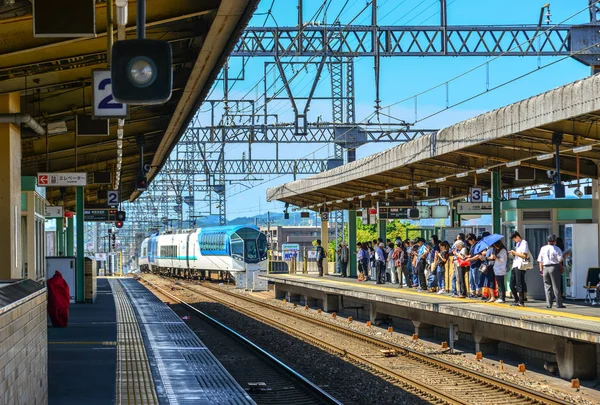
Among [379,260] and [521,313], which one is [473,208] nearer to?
[379,260]

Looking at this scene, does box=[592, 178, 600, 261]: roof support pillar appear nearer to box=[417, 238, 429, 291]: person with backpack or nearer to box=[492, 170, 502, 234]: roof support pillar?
box=[492, 170, 502, 234]: roof support pillar

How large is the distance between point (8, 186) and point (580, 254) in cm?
1098

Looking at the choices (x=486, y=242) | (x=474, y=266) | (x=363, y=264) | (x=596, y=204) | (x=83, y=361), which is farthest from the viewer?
(x=363, y=264)

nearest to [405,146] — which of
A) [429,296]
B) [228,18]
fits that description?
[429,296]

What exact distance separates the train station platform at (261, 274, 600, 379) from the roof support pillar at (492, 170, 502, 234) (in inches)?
74.0

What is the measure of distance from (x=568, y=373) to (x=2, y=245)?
400 inches

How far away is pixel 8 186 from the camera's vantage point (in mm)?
17234

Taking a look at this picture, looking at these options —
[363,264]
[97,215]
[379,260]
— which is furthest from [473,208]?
[97,215]

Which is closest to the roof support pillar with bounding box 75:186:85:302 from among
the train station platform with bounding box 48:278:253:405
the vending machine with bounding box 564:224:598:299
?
the train station platform with bounding box 48:278:253:405

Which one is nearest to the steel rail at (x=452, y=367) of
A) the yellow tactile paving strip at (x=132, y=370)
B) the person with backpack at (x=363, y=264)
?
the yellow tactile paving strip at (x=132, y=370)

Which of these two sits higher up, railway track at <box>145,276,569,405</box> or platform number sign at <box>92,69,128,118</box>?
platform number sign at <box>92,69,128,118</box>

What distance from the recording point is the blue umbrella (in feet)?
56.8

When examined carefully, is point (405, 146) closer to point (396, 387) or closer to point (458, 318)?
point (458, 318)

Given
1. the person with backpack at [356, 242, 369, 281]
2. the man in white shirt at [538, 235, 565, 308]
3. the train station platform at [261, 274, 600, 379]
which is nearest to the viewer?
the train station platform at [261, 274, 600, 379]
